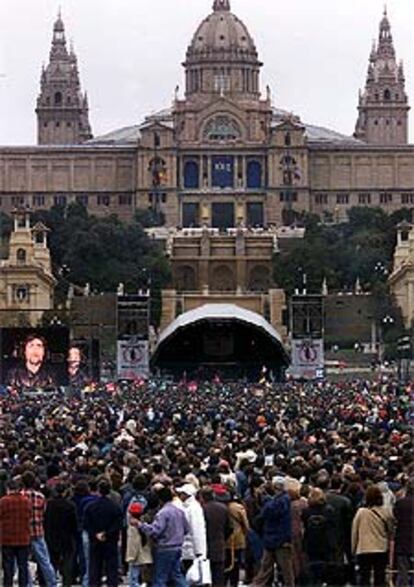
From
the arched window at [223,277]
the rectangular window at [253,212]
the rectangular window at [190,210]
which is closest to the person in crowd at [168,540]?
the arched window at [223,277]

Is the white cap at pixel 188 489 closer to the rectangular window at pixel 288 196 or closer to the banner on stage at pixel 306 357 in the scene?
the banner on stage at pixel 306 357

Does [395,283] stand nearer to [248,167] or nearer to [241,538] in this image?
[248,167]

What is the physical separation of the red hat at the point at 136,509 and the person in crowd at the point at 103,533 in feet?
0.90

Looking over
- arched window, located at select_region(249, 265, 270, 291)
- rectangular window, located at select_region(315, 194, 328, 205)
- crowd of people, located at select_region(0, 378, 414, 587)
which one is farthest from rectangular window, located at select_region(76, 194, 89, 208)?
crowd of people, located at select_region(0, 378, 414, 587)

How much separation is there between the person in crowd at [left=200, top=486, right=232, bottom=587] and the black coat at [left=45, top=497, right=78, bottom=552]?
3.88ft

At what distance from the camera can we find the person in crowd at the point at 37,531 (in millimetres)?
18984

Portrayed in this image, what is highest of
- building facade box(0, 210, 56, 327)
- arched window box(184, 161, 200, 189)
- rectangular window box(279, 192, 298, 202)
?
arched window box(184, 161, 200, 189)

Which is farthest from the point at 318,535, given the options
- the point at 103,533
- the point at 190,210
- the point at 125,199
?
the point at 125,199

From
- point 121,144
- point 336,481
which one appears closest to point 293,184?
point 121,144

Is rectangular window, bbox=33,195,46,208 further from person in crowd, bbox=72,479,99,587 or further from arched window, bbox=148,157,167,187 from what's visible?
person in crowd, bbox=72,479,99,587

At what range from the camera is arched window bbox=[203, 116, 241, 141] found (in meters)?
183

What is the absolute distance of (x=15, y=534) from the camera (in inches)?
746

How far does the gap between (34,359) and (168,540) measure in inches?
1567

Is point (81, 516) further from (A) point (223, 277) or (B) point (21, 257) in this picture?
(A) point (223, 277)
